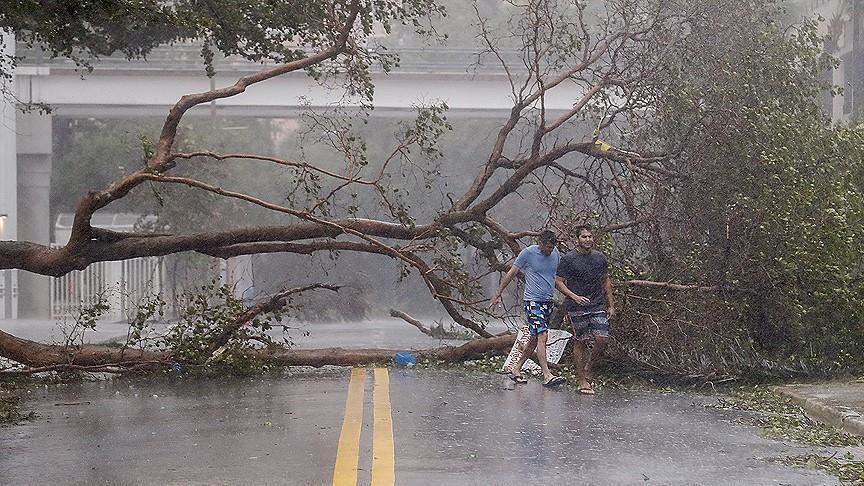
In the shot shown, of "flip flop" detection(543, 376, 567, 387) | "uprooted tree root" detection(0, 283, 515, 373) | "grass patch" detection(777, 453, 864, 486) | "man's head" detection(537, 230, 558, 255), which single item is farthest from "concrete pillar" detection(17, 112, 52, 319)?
"grass patch" detection(777, 453, 864, 486)

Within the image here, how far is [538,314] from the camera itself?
48.3 ft

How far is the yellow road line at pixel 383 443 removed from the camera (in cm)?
829

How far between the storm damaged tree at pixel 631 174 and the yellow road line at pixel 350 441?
10.6 feet

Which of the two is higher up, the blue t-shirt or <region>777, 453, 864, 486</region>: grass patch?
the blue t-shirt

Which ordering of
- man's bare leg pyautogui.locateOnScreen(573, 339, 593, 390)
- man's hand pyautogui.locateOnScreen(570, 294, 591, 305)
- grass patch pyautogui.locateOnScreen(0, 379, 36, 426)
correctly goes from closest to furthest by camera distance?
grass patch pyautogui.locateOnScreen(0, 379, 36, 426), man's bare leg pyautogui.locateOnScreen(573, 339, 593, 390), man's hand pyautogui.locateOnScreen(570, 294, 591, 305)

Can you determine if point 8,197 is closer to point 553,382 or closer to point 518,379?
point 518,379

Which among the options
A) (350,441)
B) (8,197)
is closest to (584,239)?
(350,441)

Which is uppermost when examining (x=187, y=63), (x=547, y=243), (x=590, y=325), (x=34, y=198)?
(x=187, y=63)

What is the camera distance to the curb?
10.8 m

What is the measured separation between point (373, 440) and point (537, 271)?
205 inches

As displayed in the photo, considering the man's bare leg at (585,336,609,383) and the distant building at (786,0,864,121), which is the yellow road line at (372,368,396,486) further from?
the distant building at (786,0,864,121)

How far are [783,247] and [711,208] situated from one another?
1170 mm

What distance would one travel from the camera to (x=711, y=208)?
51.6 feet

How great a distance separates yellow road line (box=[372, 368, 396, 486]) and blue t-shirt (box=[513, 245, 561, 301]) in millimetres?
1838
